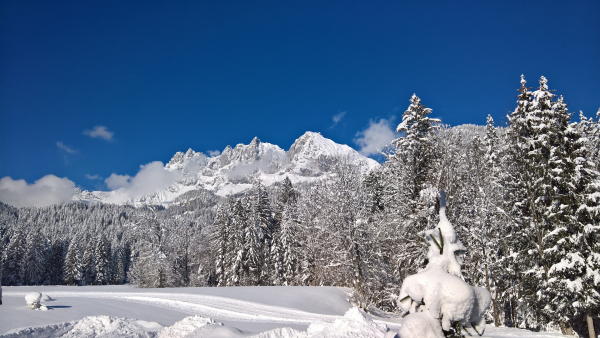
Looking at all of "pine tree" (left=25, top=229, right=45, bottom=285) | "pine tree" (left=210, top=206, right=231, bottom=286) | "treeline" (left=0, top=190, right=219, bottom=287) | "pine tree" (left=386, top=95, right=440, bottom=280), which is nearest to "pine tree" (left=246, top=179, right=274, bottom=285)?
"pine tree" (left=210, top=206, right=231, bottom=286)

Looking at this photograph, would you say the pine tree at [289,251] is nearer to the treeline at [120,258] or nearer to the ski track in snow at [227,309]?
the treeline at [120,258]

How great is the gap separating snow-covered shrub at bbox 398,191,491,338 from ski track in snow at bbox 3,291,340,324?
35.9 feet

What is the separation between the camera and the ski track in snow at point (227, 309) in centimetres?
1547

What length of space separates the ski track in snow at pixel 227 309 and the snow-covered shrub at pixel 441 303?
1093 cm

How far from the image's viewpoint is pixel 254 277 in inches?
1494

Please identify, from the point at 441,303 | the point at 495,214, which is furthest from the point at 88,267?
the point at 441,303

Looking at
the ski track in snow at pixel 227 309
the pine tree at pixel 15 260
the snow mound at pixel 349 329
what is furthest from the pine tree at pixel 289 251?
the pine tree at pixel 15 260

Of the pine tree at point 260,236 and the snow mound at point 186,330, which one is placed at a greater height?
the pine tree at point 260,236

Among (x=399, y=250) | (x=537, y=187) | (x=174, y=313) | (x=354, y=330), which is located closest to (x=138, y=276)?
(x=174, y=313)

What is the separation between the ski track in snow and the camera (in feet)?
50.8

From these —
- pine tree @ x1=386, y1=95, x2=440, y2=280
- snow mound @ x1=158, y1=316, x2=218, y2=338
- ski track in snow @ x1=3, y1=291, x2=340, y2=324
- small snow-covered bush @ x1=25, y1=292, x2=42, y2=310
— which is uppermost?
pine tree @ x1=386, y1=95, x2=440, y2=280

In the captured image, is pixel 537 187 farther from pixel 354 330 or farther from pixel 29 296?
pixel 29 296

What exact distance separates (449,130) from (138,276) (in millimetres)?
34217

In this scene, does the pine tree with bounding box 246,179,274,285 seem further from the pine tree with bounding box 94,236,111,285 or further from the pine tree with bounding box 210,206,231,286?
the pine tree with bounding box 94,236,111,285
